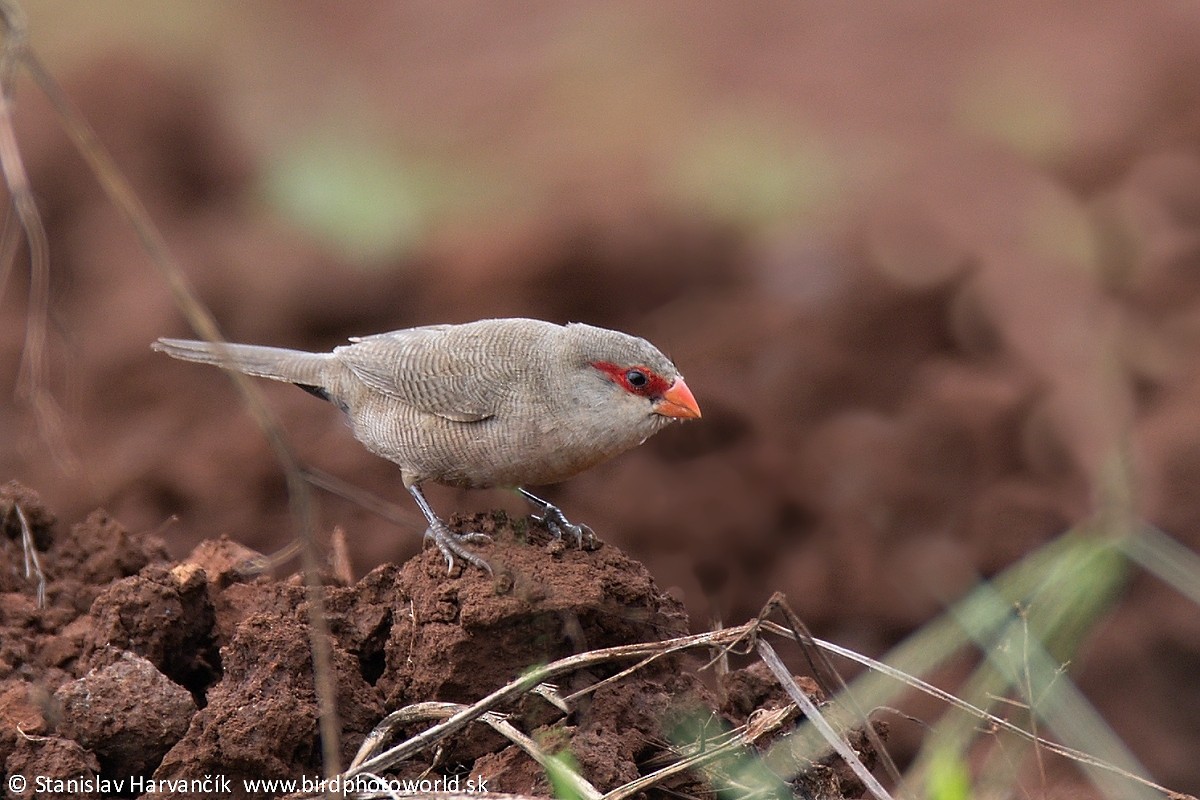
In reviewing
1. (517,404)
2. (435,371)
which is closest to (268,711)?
(517,404)

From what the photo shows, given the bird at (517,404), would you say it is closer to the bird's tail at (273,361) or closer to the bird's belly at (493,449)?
the bird's belly at (493,449)

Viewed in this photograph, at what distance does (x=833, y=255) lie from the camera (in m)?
6.96

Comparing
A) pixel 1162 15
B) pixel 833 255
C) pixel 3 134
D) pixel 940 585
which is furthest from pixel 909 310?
pixel 3 134

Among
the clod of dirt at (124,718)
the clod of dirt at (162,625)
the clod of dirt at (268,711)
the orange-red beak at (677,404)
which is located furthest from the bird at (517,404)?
the clod of dirt at (124,718)

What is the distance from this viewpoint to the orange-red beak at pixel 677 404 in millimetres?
3904

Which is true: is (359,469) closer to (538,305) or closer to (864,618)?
(538,305)

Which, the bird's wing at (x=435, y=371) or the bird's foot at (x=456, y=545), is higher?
the bird's wing at (x=435, y=371)

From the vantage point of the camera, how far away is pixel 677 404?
3.92 m

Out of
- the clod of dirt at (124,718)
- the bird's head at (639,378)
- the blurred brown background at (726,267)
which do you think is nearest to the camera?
the clod of dirt at (124,718)

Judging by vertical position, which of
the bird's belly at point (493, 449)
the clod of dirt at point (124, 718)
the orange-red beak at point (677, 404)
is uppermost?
the orange-red beak at point (677, 404)

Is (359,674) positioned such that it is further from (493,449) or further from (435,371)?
(435,371)

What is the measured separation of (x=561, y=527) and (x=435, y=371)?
2.29 ft

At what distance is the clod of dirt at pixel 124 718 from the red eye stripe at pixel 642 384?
5.04 ft

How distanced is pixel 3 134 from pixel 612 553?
1.95m
